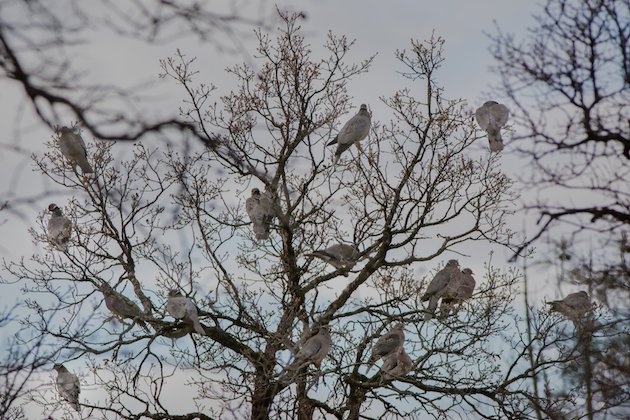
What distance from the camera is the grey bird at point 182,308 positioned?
11.2m

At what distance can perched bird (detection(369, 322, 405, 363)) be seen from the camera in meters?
11.4

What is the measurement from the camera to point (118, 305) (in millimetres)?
11664

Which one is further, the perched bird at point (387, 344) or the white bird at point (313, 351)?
the perched bird at point (387, 344)

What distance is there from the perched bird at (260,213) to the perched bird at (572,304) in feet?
13.9

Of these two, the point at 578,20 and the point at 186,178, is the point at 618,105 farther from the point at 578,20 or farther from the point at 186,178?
the point at 186,178

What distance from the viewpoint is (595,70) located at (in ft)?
22.8

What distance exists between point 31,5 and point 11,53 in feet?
1.02

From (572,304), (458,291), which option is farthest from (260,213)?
(572,304)

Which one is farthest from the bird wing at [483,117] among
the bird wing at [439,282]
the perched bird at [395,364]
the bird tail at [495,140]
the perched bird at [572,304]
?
the perched bird at [395,364]

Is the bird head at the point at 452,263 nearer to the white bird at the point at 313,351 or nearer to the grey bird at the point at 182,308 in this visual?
the white bird at the point at 313,351

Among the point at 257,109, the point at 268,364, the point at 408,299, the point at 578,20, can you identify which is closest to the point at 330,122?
the point at 257,109

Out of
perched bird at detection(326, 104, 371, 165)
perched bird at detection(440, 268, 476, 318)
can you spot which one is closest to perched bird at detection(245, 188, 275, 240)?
perched bird at detection(326, 104, 371, 165)

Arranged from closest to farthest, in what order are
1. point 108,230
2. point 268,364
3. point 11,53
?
1. point 11,53
2. point 268,364
3. point 108,230

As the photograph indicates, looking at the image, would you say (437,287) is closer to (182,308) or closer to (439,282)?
(439,282)
